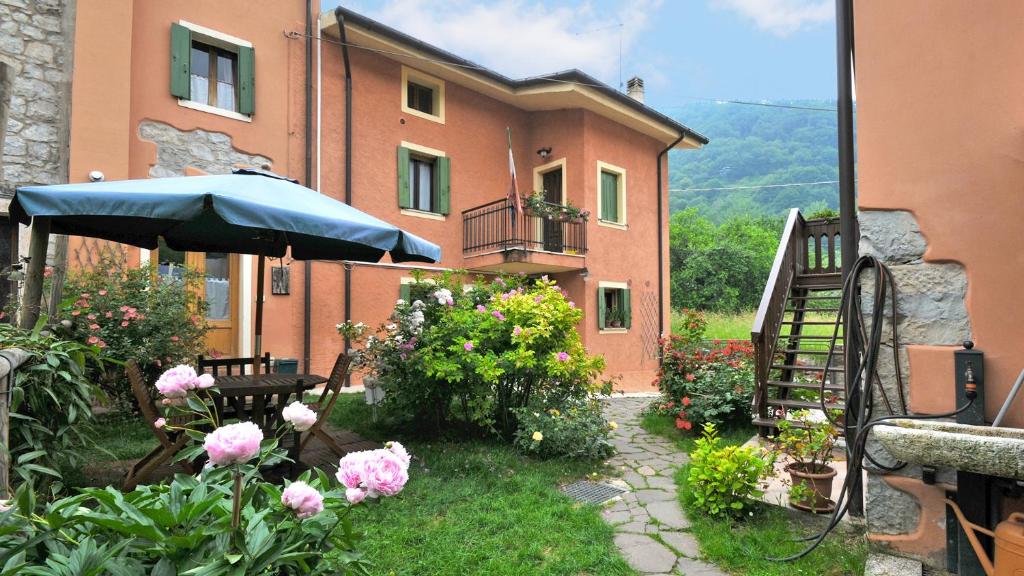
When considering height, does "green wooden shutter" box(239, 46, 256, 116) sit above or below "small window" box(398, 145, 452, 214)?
above

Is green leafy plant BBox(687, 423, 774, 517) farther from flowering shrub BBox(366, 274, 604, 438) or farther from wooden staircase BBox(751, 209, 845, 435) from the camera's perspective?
flowering shrub BBox(366, 274, 604, 438)

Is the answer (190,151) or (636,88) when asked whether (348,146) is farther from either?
(636,88)

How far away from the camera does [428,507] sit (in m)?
3.13

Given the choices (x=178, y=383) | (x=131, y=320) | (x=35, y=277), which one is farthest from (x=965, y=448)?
(x=131, y=320)

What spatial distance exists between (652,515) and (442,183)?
322 inches

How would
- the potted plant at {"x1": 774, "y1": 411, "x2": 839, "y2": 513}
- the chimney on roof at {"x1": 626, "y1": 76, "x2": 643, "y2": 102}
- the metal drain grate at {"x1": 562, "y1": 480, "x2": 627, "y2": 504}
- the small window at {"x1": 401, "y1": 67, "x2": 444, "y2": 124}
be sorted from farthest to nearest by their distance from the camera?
the chimney on roof at {"x1": 626, "y1": 76, "x2": 643, "y2": 102}
the small window at {"x1": 401, "y1": 67, "x2": 444, "y2": 124}
the metal drain grate at {"x1": 562, "y1": 480, "x2": 627, "y2": 504}
the potted plant at {"x1": 774, "y1": 411, "x2": 839, "y2": 513}

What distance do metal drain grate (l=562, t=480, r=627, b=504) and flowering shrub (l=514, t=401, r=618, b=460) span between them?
17.8 inches

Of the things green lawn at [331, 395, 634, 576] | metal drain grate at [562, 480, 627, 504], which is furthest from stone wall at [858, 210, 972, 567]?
metal drain grate at [562, 480, 627, 504]

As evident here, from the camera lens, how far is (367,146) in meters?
9.24

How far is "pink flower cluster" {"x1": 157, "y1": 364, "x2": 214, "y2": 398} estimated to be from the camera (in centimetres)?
144

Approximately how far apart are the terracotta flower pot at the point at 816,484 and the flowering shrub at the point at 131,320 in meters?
5.68

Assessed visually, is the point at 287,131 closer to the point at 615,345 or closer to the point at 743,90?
the point at 615,345

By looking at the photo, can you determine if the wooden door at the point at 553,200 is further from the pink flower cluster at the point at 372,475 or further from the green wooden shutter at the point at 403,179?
the pink flower cluster at the point at 372,475

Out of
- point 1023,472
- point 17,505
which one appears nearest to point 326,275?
point 17,505
